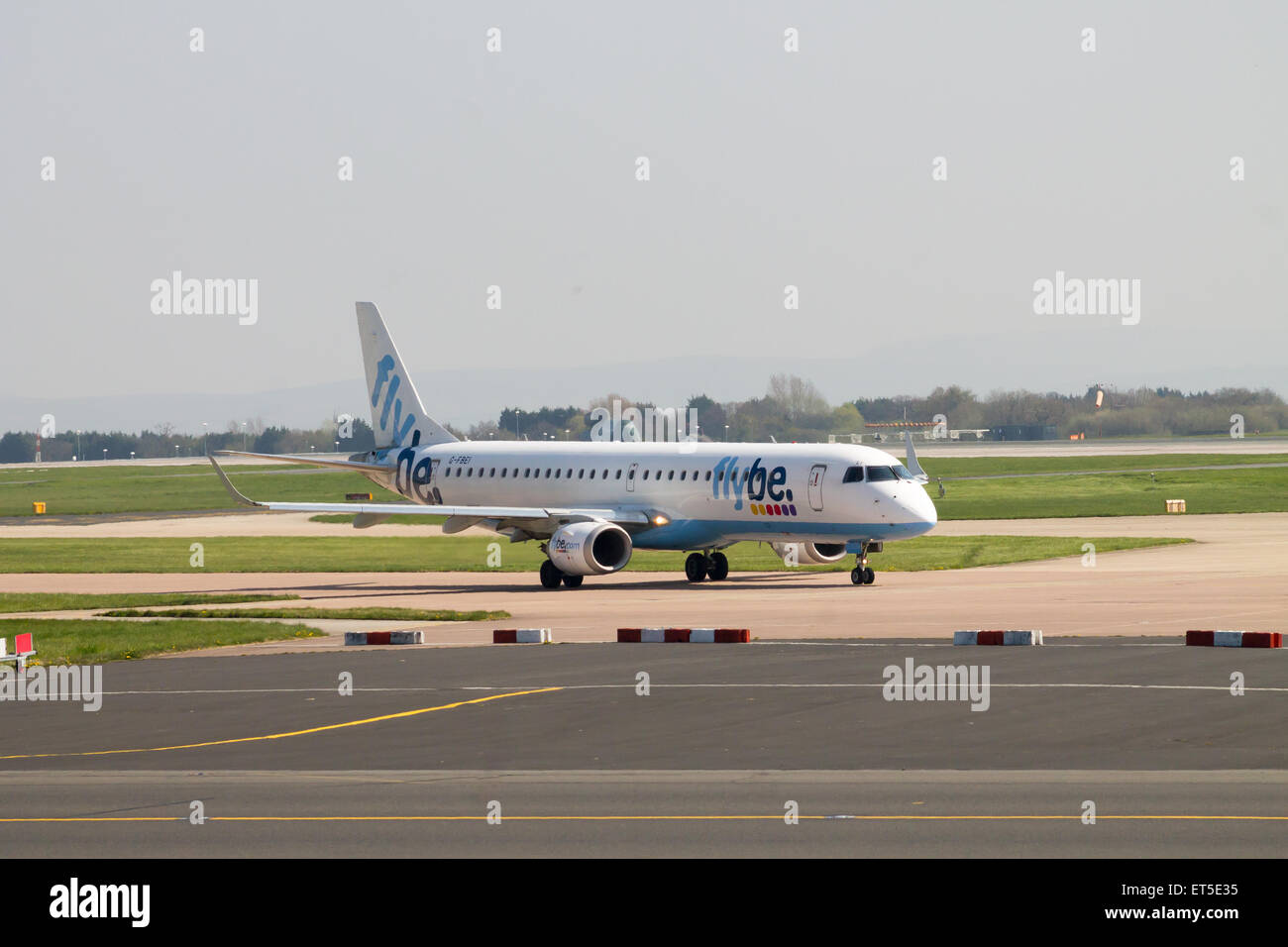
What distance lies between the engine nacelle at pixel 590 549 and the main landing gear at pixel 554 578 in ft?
1.51

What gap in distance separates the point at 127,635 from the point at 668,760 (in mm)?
20376

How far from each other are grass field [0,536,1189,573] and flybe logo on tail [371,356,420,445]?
4846 mm

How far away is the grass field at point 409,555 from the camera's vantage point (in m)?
58.8

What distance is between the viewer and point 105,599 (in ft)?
155

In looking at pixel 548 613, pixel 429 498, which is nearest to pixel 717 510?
pixel 548 613

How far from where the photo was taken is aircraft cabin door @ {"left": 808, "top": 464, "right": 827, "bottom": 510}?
4781cm

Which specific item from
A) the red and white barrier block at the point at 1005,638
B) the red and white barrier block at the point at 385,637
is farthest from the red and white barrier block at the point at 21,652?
the red and white barrier block at the point at 1005,638

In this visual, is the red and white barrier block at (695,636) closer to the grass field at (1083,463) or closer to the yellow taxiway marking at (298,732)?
the yellow taxiway marking at (298,732)

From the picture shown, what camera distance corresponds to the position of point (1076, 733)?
2073 cm

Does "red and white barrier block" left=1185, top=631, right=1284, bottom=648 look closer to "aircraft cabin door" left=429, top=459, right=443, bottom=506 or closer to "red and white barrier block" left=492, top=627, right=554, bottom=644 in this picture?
"red and white barrier block" left=492, top=627, right=554, bottom=644

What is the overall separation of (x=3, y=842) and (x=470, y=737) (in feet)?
23.6

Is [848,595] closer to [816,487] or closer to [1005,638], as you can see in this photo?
[816,487]

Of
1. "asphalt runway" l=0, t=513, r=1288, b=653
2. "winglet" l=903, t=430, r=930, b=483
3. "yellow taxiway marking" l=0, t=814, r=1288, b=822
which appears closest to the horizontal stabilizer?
"asphalt runway" l=0, t=513, r=1288, b=653
